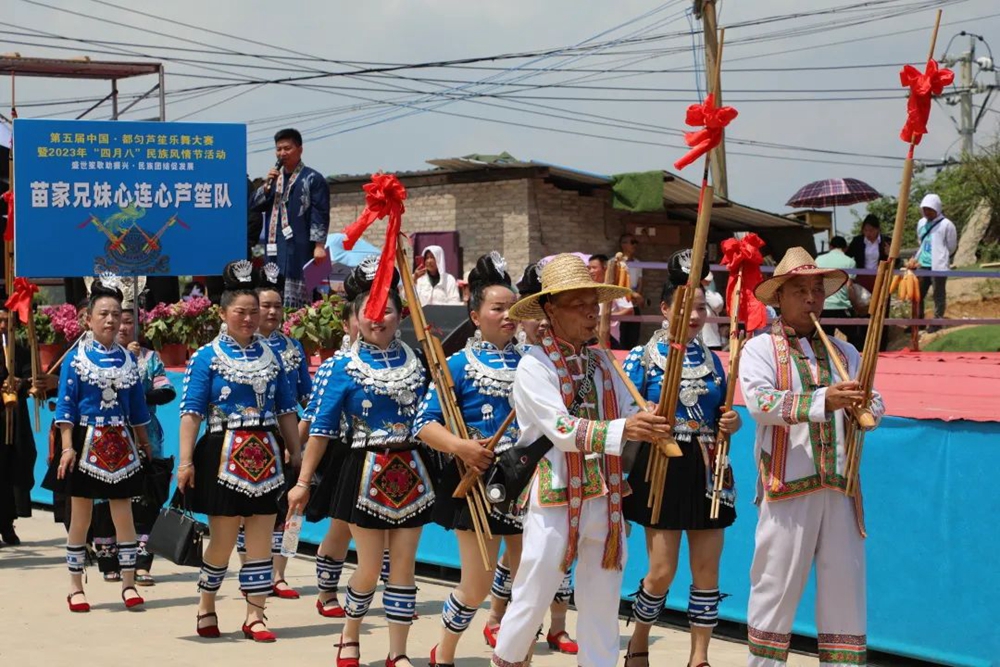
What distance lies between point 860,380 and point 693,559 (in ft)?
5.17

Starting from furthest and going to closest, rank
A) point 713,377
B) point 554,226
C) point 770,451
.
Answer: point 554,226 → point 713,377 → point 770,451

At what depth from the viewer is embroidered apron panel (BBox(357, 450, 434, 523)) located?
6.28 m

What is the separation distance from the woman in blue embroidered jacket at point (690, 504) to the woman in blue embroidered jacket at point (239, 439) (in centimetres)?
195

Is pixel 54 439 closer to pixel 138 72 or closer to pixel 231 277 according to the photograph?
pixel 231 277

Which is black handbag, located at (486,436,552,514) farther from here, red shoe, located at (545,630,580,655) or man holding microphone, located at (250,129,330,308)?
man holding microphone, located at (250,129,330,308)

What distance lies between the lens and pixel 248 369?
7.07 meters

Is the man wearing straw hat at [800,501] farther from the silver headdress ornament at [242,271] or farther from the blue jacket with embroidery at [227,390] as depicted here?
the silver headdress ornament at [242,271]

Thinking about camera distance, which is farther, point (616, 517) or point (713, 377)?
point (713, 377)

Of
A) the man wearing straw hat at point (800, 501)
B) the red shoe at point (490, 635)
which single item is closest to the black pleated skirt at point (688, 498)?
the man wearing straw hat at point (800, 501)

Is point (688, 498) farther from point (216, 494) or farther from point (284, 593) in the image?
point (284, 593)

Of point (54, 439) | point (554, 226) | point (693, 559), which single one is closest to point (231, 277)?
point (54, 439)

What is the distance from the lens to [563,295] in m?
4.90

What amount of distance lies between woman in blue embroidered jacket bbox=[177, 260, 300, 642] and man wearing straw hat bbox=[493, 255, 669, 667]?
2.52 metres

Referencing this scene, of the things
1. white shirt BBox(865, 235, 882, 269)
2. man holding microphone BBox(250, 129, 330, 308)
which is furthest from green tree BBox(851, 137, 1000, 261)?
man holding microphone BBox(250, 129, 330, 308)
